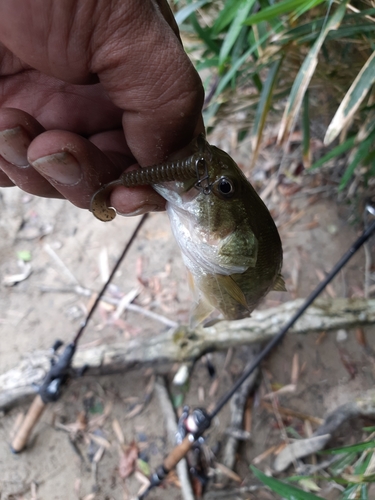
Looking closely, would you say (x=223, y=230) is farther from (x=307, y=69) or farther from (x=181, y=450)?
(x=181, y=450)

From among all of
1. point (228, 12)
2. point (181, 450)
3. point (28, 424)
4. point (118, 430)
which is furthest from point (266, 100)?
point (28, 424)

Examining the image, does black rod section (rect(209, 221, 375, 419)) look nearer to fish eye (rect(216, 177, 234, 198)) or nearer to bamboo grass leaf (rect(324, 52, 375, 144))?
bamboo grass leaf (rect(324, 52, 375, 144))

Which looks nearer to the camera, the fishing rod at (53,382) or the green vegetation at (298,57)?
the green vegetation at (298,57)

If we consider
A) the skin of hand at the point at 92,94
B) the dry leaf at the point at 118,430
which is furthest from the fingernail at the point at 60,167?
the dry leaf at the point at 118,430

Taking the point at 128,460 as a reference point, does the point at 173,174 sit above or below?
above

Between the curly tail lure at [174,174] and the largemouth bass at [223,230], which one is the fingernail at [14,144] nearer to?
the curly tail lure at [174,174]

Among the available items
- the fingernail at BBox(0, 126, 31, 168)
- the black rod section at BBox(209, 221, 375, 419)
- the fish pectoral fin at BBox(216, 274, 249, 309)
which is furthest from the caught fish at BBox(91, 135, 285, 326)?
the black rod section at BBox(209, 221, 375, 419)
